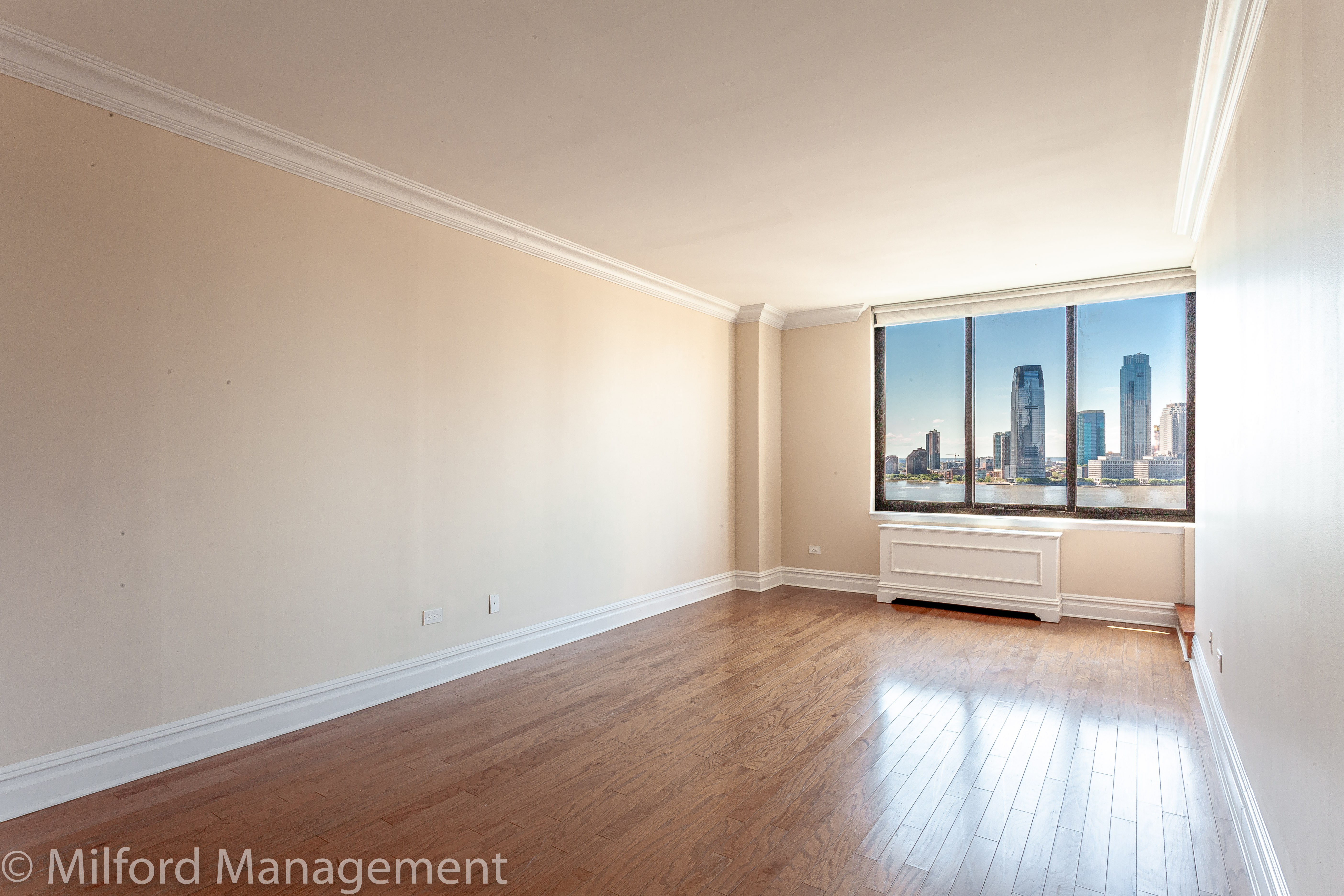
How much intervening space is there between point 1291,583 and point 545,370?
4005 mm

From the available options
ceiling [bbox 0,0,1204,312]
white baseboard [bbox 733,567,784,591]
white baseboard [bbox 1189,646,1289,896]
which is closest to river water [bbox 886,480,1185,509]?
white baseboard [bbox 733,567,784,591]

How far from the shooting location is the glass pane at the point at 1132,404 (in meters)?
5.55

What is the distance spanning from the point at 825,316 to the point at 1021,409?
204cm

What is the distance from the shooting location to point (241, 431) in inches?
124

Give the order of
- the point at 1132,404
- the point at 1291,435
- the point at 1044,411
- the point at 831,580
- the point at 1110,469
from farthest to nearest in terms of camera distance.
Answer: the point at 831,580, the point at 1044,411, the point at 1110,469, the point at 1132,404, the point at 1291,435

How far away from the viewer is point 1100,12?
2.30 meters

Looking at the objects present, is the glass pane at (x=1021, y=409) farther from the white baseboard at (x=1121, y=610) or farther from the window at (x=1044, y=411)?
the white baseboard at (x=1121, y=610)

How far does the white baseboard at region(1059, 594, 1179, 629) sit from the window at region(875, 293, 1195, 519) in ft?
2.36

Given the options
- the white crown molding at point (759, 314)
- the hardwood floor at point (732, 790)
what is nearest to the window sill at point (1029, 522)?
the hardwood floor at point (732, 790)

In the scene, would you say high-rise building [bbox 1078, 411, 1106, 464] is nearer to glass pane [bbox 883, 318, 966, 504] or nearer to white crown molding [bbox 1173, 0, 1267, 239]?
glass pane [bbox 883, 318, 966, 504]

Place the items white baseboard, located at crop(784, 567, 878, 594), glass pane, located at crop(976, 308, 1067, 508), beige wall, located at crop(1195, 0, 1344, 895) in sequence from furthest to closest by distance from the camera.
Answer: white baseboard, located at crop(784, 567, 878, 594) → glass pane, located at crop(976, 308, 1067, 508) → beige wall, located at crop(1195, 0, 1344, 895)

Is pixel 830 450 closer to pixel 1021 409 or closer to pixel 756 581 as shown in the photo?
pixel 756 581

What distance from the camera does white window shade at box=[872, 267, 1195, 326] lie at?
5.48m

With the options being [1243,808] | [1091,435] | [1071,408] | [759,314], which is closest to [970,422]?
[1071,408]
